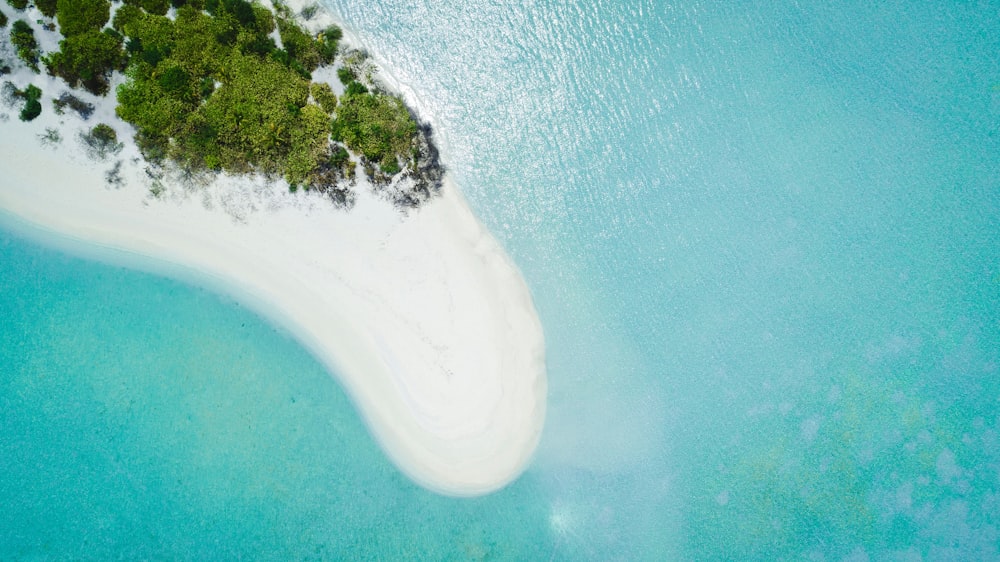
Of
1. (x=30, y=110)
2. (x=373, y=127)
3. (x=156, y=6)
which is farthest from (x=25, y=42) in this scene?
(x=373, y=127)

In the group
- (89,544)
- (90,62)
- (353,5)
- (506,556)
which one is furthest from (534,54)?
(89,544)

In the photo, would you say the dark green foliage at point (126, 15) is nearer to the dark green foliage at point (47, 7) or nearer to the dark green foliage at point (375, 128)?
the dark green foliage at point (47, 7)

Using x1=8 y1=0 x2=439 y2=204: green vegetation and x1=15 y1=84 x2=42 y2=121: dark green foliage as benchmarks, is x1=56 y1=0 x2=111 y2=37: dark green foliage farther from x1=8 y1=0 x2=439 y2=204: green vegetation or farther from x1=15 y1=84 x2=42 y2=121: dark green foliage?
x1=15 y1=84 x2=42 y2=121: dark green foliage

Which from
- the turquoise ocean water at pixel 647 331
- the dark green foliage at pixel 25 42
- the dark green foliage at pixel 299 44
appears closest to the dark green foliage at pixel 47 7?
the dark green foliage at pixel 25 42

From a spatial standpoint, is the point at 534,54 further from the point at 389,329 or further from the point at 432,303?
the point at 389,329

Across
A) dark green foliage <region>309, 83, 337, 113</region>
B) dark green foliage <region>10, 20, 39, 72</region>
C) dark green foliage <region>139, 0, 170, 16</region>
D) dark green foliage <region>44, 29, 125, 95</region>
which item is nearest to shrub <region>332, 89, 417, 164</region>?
dark green foliage <region>309, 83, 337, 113</region>

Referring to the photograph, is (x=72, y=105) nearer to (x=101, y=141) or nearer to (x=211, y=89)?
(x=101, y=141)

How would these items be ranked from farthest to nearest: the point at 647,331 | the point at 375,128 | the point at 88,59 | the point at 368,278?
1. the point at 647,331
2. the point at 368,278
3. the point at 375,128
4. the point at 88,59
